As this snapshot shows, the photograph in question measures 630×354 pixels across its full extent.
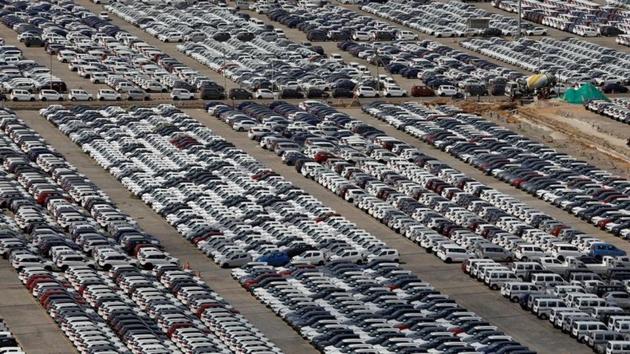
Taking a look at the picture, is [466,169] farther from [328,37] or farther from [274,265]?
[328,37]

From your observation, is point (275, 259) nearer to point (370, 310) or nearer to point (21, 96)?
point (370, 310)

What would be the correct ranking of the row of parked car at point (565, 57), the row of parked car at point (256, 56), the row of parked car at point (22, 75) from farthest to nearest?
the row of parked car at point (565, 57)
the row of parked car at point (256, 56)
the row of parked car at point (22, 75)

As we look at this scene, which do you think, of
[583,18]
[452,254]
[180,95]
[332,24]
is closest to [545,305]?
[452,254]

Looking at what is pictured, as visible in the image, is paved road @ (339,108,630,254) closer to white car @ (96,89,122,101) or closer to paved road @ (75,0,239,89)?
paved road @ (75,0,239,89)

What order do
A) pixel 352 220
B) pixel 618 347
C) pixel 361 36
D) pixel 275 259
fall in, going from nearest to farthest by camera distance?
pixel 618 347 → pixel 275 259 → pixel 352 220 → pixel 361 36

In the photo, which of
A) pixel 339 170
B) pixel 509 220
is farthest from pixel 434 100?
pixel 509 220

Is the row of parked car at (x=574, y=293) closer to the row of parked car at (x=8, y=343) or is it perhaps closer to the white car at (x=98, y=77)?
the row of parked car at (x=8, y=343)

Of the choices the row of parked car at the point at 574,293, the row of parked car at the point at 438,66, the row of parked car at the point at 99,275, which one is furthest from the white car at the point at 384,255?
the row of parked car at the point at 438,66
